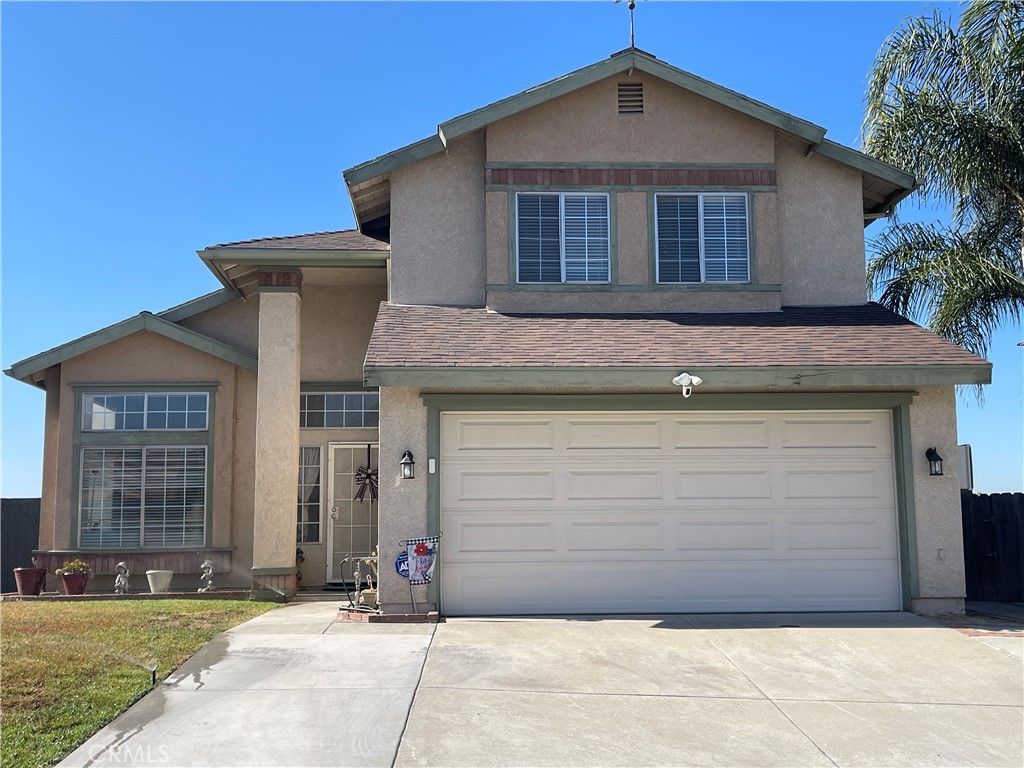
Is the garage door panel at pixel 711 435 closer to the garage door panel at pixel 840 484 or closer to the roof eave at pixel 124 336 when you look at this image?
the garage door panel at pixel 840 484

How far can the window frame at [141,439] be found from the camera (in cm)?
1435

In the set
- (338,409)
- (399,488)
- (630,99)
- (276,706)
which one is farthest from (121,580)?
(630,99)

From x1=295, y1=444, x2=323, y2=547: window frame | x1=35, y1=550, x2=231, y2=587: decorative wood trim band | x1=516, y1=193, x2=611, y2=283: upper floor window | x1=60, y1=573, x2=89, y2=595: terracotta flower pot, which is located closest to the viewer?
x1=516, y1=193, x2=611, y2=283: upper floor window

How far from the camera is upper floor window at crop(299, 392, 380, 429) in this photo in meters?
15.2

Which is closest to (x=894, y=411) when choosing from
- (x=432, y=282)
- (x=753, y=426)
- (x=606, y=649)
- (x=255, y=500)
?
(x=753, y=426)

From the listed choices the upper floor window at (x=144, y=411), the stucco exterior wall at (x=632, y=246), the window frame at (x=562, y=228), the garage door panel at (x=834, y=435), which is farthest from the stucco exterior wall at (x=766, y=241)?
the upper floor window at (x=144, y=411)

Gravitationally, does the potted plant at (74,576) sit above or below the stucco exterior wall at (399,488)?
below

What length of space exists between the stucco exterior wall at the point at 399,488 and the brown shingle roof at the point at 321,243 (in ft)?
10.6

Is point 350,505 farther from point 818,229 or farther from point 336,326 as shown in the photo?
point 818,229

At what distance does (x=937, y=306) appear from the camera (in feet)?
51.3

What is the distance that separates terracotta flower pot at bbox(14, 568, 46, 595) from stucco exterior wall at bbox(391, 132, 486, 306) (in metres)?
6.76

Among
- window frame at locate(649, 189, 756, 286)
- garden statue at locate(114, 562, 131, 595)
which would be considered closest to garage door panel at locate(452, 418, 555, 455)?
window frame at locate(649, 189, 756, 286)

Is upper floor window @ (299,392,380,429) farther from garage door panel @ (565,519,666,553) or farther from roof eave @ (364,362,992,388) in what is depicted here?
garage door panel @ (565,519,666,553)

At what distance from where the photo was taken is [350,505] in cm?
1508
